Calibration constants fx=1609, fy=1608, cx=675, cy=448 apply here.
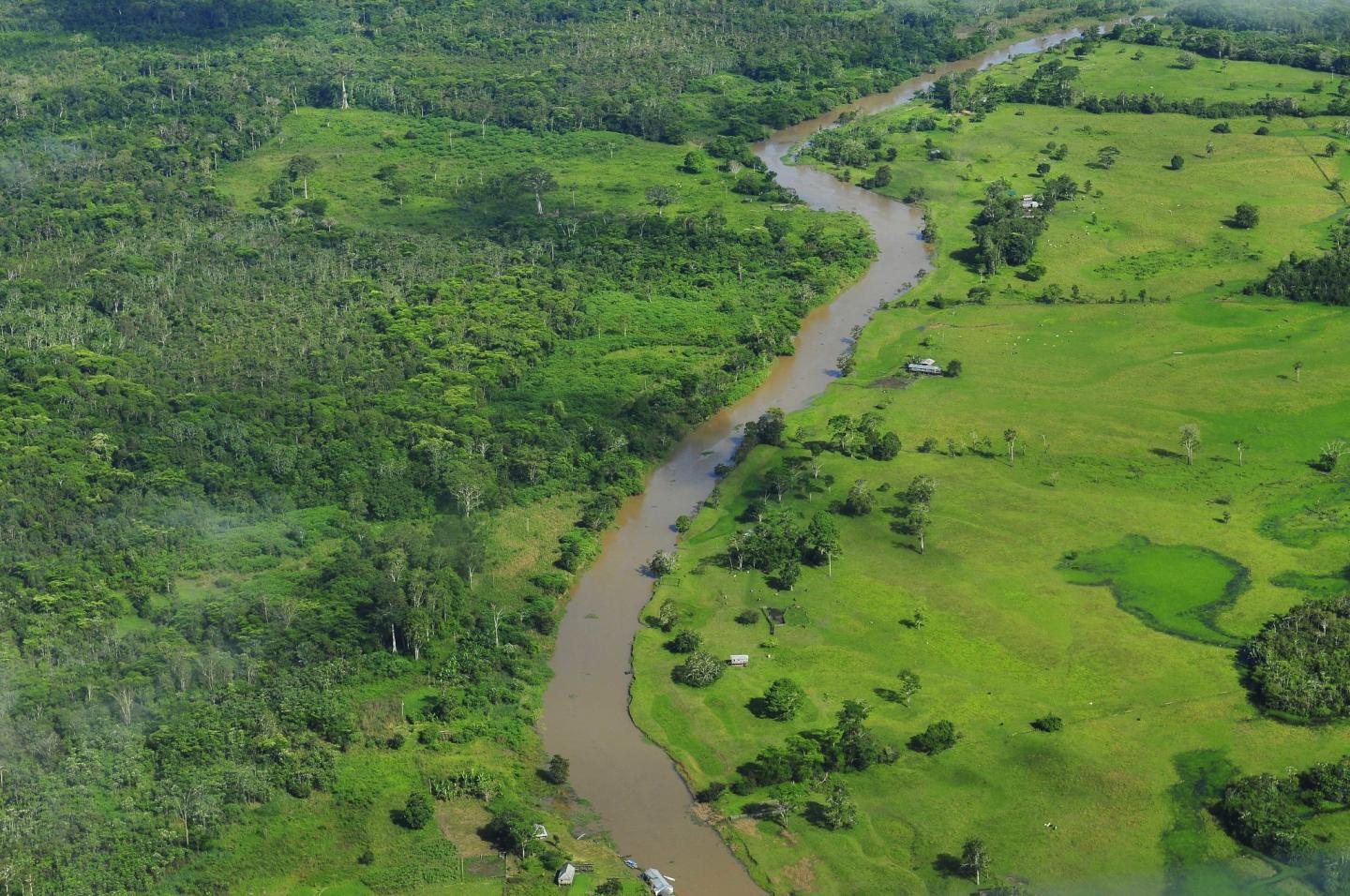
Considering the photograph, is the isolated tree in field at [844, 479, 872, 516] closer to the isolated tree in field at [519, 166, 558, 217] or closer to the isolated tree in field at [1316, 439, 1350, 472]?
the isolated tree in field at [1316, 439, 1350, 472]

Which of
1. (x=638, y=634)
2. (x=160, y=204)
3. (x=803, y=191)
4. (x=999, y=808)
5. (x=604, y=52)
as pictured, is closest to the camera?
(x=999, y=808)

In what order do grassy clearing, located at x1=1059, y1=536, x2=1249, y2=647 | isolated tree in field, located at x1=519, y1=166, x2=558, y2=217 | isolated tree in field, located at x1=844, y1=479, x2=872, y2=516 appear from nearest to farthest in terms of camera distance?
grassy clearing, located at x1=1059, y1=536, x2=1249, y2=647, isolated tree in field, located at x1=844, y1=479, x2=872, y2=516, isolated tree in field, located at x1=519, y1=166, x2=558, y2=217

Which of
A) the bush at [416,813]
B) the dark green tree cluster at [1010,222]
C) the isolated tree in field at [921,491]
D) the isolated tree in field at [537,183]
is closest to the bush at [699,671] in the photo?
the bush at [416,813]

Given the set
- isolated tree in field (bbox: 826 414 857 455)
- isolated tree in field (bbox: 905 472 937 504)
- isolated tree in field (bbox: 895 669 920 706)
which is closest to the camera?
isolated tree in field (bbox: 895 669 920 706)

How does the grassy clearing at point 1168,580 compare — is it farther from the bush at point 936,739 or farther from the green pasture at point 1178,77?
the green pasture at point 1178,77

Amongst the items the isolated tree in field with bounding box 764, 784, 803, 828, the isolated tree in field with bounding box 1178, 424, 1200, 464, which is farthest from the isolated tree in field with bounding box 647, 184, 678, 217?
the isolated tree in field with bounding box 764, 784, 803, 828

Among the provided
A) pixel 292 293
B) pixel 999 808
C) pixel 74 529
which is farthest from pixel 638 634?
pixel 292 293

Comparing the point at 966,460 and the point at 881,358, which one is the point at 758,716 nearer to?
the point at 966,460
